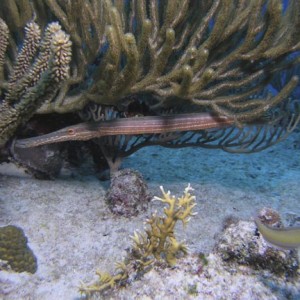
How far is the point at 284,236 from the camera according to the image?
211 centimetres

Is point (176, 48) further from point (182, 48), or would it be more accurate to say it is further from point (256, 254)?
point (256, 254)

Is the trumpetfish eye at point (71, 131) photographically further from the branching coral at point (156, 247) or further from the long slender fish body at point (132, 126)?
the branching coral at point (156, 247)

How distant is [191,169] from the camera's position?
6.53 meters

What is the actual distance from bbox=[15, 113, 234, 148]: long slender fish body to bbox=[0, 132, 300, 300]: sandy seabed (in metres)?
0.97

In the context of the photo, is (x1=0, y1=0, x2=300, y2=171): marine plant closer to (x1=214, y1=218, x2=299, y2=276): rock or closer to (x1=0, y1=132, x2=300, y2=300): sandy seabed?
(x1=0, y1=132, x2=300, y2=300): sandy seabed

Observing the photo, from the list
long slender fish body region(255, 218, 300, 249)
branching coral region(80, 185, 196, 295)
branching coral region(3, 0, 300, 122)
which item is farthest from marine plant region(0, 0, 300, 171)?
long slender fish body region(255, 218, 300, 249)

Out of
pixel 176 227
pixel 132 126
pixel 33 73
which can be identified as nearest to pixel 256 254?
pixel 176 227

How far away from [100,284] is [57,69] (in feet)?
6.89

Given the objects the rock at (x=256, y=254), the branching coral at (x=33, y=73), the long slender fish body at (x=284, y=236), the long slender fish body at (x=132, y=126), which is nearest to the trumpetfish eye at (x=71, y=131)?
the long slender fish body at (x=132, y=126)

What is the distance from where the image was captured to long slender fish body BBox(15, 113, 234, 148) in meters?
4.18

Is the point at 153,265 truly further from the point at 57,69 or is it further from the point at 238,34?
the point at 238,34

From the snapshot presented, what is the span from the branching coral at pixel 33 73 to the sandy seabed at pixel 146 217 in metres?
1.17

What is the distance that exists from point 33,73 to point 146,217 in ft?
8.28

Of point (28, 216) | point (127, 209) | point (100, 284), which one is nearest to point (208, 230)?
point (127, 209)
